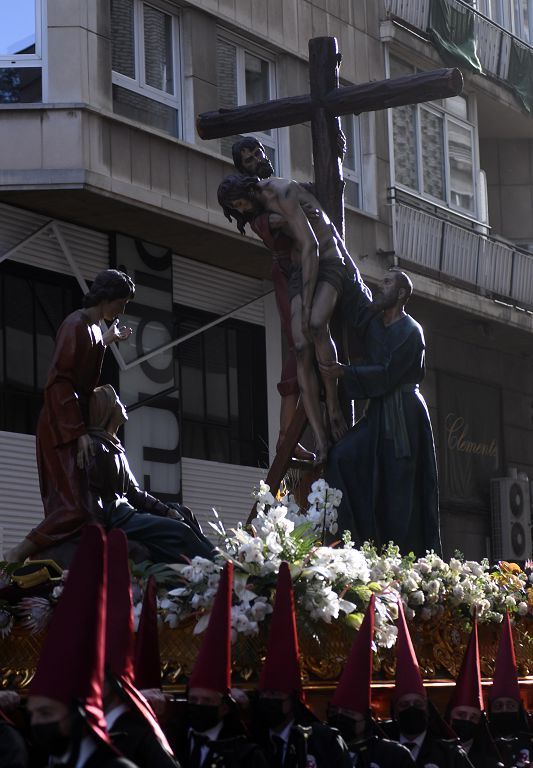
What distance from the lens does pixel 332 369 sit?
10.7 meters

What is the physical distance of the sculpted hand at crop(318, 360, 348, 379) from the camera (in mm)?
10625

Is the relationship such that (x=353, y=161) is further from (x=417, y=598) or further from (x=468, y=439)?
(x=417, y=598)

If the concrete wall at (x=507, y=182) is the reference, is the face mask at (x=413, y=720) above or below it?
below

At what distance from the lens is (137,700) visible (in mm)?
6004

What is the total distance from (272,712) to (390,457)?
11.2 ft

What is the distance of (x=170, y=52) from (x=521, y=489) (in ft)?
33.5

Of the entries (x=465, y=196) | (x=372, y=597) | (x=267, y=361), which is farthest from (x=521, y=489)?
(x=372, y=597)

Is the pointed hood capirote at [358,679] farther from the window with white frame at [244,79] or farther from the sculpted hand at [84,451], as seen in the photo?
the window with white frame at [244,79]

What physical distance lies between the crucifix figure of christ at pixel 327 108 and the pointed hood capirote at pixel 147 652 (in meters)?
3.63

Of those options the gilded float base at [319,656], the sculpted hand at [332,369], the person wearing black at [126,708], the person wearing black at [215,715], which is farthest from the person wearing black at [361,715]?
the sculpted hand at [332,369]

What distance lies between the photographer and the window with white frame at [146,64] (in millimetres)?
19625

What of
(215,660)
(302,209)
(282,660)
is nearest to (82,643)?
(215,660)

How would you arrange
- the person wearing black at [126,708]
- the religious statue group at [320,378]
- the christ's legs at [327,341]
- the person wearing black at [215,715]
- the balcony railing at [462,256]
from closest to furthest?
1. the person wearing black at [126,708]
2. the person wearing black at [215,715]
3. the religious statue group at [320,378]
4. the christ's legs at [327,341]
5. the balcony railing at [462,256]

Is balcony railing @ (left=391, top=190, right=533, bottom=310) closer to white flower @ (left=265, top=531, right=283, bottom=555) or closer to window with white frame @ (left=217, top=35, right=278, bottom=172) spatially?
window with white frame @ (left=217, top=35, right=278, bottom=172)
